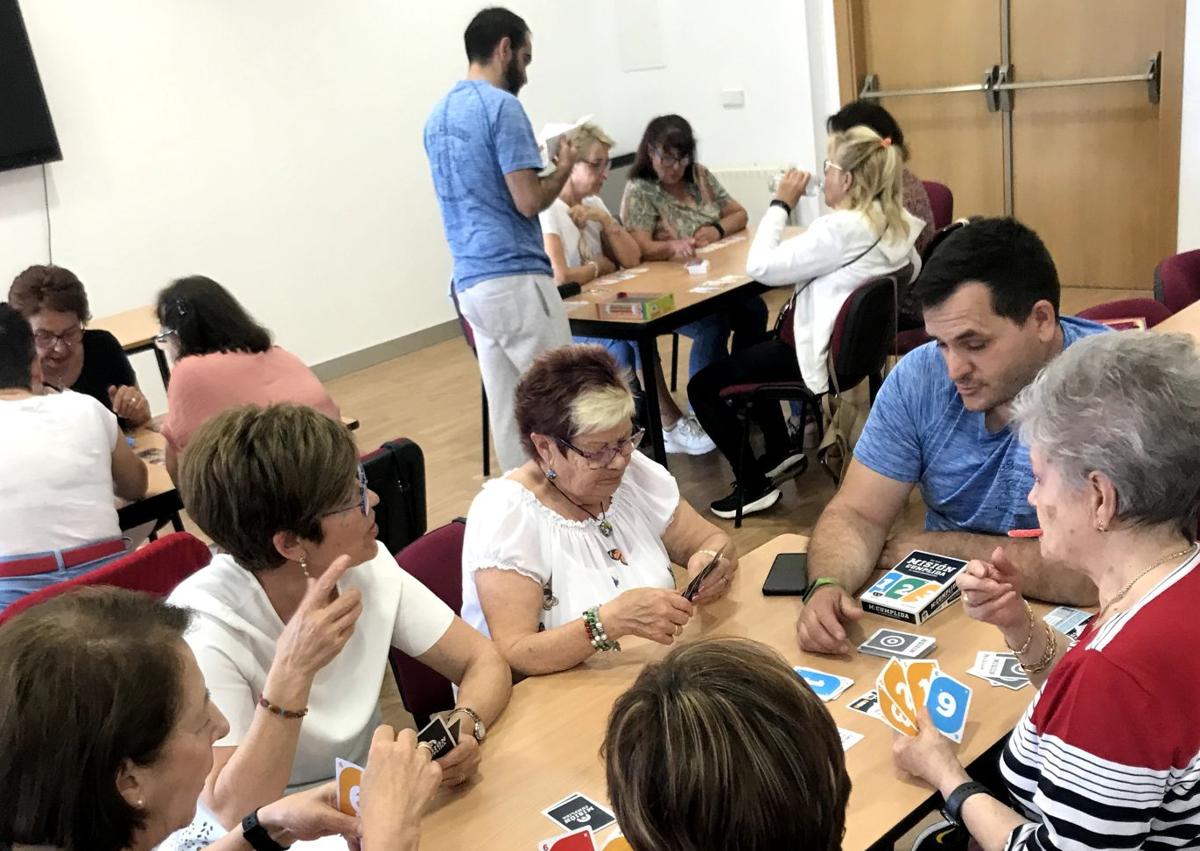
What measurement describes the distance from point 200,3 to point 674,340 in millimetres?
3353

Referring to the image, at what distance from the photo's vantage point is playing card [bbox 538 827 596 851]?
4.99ft

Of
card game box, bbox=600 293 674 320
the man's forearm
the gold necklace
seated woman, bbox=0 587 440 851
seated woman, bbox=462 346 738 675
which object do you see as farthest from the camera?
card game box, bbox=600 293 674 320

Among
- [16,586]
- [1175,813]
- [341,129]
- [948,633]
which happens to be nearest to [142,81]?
[341,129]

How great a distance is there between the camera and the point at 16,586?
3010 millimetres

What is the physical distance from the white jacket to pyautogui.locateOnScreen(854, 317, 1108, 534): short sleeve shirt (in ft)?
5.65

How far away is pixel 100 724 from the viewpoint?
1209mm

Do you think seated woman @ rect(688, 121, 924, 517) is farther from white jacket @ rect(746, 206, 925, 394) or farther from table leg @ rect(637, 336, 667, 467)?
table leg @ rect(637, 336, 667, 467)

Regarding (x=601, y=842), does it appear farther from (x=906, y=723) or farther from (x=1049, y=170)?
(x=1049, y=170)

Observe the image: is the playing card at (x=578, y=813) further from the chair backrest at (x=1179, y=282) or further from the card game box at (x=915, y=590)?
the chair backrest at (x=1179, y=282)

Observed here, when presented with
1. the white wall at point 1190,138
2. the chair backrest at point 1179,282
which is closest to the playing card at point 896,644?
the chair backrest at point 1179,282

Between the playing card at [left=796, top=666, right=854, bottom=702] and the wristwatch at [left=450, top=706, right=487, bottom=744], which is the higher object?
the wristwatch at [left=450, top=706, right=487, bottom=744]

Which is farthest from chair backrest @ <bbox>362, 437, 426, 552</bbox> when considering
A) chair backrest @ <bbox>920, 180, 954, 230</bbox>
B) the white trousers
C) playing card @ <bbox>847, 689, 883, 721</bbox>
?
chair backrest @ <bbox>920, 180, 954, 230</bbox>

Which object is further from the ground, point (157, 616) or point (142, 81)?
point (142, 81)

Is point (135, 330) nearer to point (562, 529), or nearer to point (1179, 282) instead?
point (562, 529)
